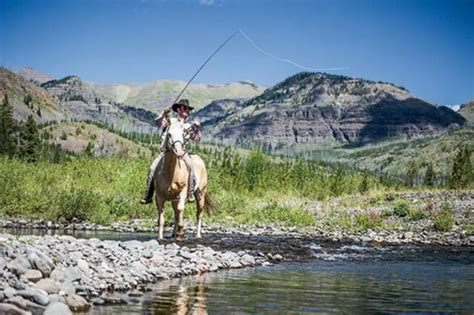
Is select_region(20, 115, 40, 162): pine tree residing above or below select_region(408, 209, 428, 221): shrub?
above

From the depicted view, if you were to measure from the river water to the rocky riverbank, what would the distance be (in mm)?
478

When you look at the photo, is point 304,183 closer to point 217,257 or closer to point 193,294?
point 217,257

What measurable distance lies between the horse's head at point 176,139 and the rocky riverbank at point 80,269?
9.23 ft

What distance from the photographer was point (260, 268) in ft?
51.4

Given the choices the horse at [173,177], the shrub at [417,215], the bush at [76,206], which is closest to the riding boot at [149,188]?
the horse at [173,177]

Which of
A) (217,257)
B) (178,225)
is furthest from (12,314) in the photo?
(178,225)

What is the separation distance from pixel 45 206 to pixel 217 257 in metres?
15.4

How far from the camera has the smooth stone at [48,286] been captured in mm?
9180

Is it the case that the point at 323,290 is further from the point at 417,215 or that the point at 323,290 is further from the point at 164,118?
the point at 417,215

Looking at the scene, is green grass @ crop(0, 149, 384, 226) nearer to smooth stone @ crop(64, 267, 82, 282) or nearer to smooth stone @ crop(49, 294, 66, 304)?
smooth stone @ crop(64, 267, 82, 282)

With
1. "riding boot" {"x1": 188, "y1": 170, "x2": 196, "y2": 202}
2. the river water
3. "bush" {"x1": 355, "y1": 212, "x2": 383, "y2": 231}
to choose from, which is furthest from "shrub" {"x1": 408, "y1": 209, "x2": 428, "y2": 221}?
"riding boot" {"x1": 188, "y1": 170, "x2": 196, "y2": 202}

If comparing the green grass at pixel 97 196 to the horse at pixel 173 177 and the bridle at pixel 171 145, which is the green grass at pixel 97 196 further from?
the bridle at pixel 171 145

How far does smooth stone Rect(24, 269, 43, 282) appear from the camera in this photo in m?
9.34

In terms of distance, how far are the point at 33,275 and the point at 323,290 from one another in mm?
5688
